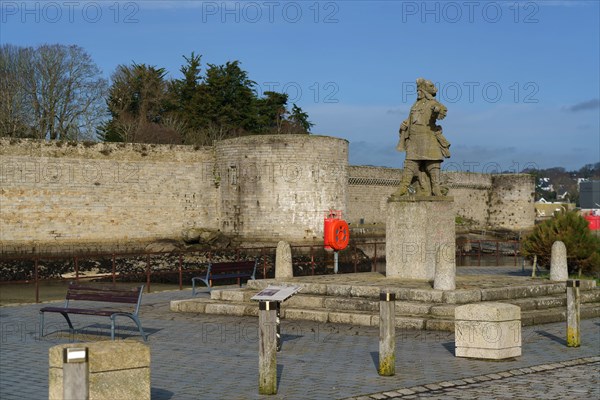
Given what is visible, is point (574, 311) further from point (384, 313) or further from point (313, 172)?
point (313, 172)

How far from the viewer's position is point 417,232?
596 inches

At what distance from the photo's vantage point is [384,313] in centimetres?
880

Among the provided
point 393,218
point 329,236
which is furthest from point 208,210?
→ point 393,218

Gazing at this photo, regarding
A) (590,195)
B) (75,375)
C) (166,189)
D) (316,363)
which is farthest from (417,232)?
(590,195)

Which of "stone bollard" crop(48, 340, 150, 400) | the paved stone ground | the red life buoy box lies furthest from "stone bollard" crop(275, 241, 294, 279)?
"stone bollard" crop(48, 340, 150, 400)

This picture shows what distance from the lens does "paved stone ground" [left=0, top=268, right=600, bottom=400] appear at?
320 inches

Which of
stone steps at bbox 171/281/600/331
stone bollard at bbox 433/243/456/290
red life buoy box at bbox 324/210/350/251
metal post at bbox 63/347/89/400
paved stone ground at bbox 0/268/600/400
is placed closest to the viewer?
metal post at bbox 63/347/89/400

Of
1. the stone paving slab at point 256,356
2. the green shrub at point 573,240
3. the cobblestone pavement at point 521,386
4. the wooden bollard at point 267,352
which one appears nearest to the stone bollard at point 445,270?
the stone paving slab at point 256,356

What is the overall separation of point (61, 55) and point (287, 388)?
140 feet

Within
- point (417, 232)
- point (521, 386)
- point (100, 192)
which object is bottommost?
point (521, 386)

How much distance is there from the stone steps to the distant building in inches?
4400

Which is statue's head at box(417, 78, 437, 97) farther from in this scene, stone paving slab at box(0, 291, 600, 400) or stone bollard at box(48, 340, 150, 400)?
stone bollard at box(48, 340, 150, 400)

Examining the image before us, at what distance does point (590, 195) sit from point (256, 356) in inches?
4766

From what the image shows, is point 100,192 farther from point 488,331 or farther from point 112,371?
point 112,371
